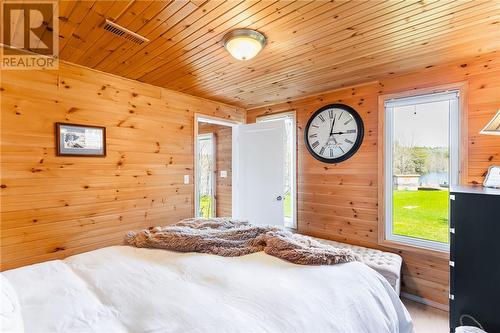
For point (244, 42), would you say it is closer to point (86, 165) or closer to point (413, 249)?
point (86, 165)

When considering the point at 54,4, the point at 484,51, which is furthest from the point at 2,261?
the point at 484,51

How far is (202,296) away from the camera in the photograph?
3.59 feet

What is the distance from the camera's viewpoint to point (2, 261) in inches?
80.8

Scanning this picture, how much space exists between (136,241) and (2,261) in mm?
1256

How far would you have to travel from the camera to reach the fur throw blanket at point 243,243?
1509 millimetres

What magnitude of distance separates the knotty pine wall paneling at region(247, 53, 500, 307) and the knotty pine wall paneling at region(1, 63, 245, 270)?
1.67 m

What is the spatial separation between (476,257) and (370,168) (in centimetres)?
148

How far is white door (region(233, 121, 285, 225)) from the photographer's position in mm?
3559

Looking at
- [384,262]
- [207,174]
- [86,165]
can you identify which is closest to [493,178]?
[384,262]

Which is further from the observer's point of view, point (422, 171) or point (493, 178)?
Answer: point (422, 171)

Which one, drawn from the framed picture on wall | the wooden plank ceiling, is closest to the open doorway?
the wooden plank ceiling

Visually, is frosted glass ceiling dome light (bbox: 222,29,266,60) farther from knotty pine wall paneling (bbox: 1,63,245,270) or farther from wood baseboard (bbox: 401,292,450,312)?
wood baseboard (bbox: 401,292,450,312)

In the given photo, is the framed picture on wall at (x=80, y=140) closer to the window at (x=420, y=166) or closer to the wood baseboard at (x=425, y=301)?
the window at (x=420, y=166)

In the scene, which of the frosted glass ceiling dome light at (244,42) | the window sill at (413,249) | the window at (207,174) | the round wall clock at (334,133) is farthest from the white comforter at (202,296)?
the window at (207,174)
